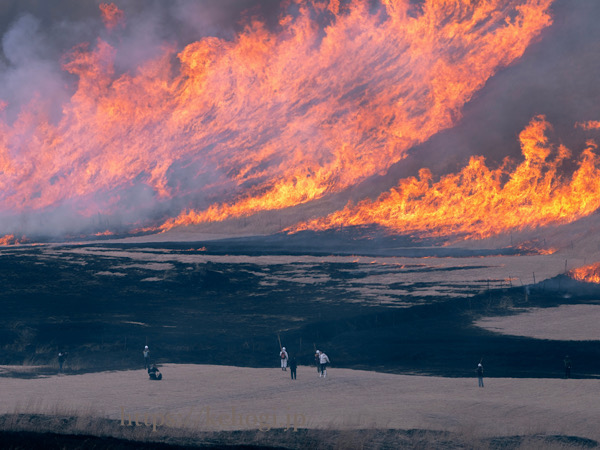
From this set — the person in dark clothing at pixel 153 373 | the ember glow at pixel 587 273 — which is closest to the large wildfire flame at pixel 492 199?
the ember glow at pixel 587 273

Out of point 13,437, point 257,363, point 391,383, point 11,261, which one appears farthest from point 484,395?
point 11,261

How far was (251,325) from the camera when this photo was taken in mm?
69375

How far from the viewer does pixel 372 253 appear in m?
106

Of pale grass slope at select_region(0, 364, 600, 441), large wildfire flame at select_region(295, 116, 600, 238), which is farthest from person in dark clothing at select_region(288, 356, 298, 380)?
large wildfire flame at select_region(295, 116, 600, 238)

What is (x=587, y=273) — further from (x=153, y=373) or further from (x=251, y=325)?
(x=153, y=373)

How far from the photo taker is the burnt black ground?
56.5 metres

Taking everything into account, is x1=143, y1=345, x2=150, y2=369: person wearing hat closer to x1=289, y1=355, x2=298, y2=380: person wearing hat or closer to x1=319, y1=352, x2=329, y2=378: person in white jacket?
x1=289, y1=355, x2=298, y2=380: person wearing hat

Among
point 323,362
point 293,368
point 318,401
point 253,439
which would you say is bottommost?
point 253,439

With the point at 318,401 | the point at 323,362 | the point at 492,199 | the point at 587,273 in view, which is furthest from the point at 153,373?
the point at 492,199

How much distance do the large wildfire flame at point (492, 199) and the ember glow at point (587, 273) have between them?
14.3m

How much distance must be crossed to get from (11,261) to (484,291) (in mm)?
64909

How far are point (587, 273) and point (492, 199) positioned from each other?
76.8ft

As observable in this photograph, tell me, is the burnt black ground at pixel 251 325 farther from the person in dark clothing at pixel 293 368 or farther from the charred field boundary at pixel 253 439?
the charred field boundary at pixel 253 439

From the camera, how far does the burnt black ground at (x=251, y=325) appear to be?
56.5 m
